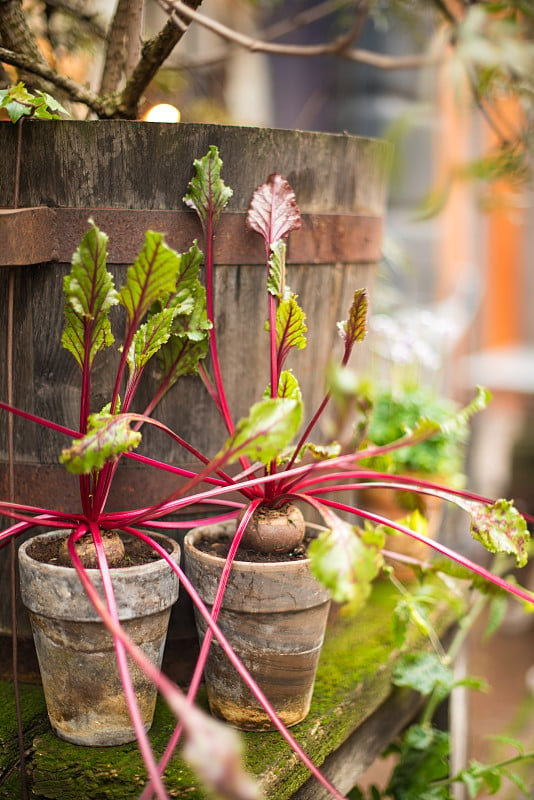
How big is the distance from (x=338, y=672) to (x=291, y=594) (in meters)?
0.36

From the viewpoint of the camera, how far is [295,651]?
1.10m

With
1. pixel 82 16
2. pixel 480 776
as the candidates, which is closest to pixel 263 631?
pixel 480 776

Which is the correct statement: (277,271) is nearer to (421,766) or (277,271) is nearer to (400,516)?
(400,516)

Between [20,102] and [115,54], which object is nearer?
[20,102]

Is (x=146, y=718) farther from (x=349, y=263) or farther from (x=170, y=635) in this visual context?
(x=349, y=263)

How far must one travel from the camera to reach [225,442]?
111 centimetres

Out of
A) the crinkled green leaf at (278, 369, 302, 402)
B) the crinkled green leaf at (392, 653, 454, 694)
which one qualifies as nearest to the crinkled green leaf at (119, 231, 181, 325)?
the crinkled green leaf at (278, 369, 302, 402)

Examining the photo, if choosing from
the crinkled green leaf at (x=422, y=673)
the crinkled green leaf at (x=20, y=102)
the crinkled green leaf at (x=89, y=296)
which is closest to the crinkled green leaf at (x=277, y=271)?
the crinkled green leaf at (x=89, y=296)

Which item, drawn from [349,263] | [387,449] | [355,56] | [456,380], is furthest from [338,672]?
[456,380]

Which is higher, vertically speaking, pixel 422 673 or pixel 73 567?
pixel 73 567

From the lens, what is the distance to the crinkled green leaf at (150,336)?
1049 mm

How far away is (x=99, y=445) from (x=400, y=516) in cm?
115

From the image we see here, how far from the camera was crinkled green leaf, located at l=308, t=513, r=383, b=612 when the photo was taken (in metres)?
0.80

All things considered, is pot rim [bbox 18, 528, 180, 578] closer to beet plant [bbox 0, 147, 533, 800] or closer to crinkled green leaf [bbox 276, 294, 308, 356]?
beet plant [bbox 0, 147, 533, 800]
